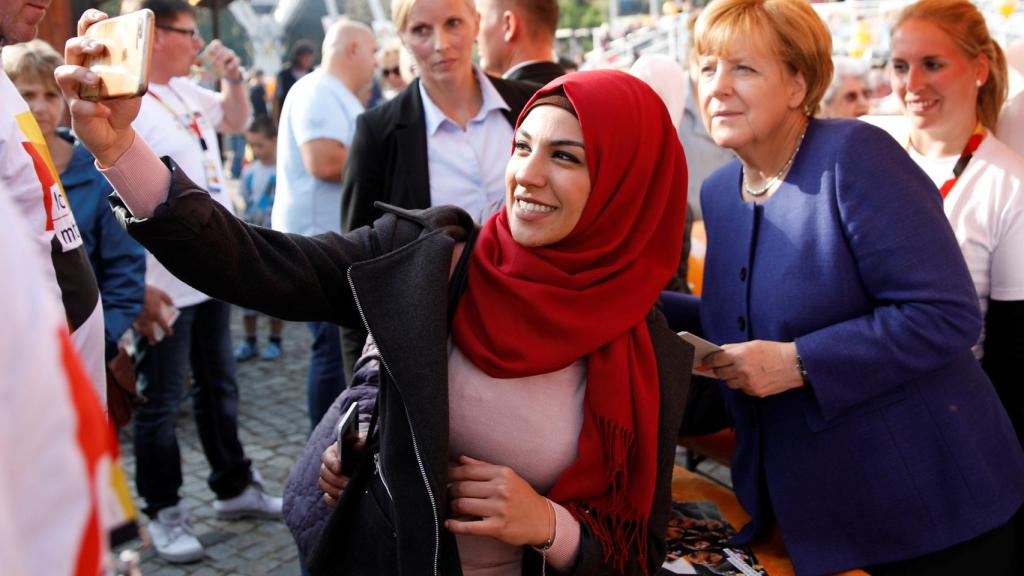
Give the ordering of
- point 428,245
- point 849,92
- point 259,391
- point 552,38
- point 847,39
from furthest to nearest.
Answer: point 847,39
point 259,391
point 849,92
point 552,38
point 428,245

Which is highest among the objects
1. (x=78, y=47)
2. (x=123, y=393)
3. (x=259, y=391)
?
(x=78, y=47)

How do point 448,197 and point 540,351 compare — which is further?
point 448,197

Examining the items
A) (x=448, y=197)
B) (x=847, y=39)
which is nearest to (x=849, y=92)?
(x=448, y=197)

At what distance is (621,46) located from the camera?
24.1 metres

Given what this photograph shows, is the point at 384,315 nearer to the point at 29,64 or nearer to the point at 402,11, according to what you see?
the point at 402,11

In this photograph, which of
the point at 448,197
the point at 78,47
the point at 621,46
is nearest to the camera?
the point at 78,47

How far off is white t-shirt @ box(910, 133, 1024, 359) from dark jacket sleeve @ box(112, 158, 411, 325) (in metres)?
1.80

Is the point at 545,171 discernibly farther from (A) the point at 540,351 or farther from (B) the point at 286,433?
(B) the point at 286,433

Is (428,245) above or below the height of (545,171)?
below

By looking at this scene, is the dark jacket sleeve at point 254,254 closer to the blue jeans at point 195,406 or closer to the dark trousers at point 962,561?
the dark trousers at point 962,561

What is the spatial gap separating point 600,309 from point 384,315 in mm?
487

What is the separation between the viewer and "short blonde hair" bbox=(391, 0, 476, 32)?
11.6 ft

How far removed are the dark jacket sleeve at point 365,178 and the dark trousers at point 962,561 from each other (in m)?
2.08

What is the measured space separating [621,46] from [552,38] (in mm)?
20645
